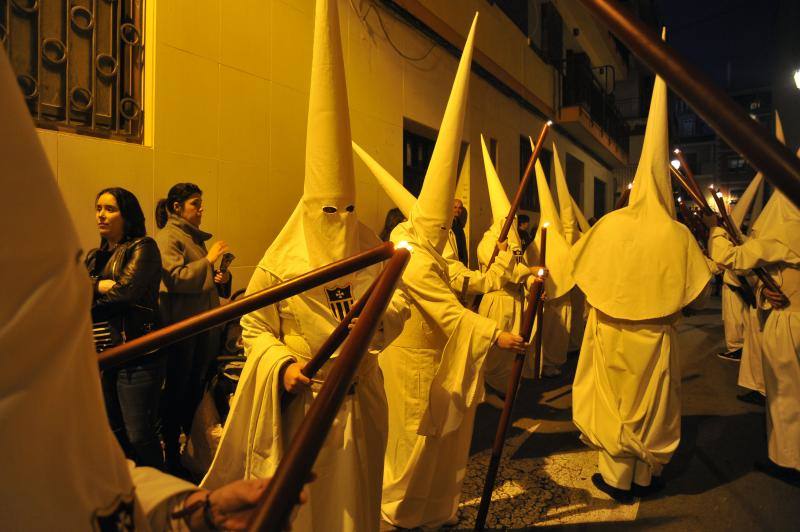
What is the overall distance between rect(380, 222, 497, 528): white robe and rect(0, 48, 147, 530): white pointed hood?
2.39m

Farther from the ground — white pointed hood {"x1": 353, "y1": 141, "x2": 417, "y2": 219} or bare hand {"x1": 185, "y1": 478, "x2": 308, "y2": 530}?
white pointed hood {"x1": 353, "y1": 141, "x2": 417, "y2": 219}

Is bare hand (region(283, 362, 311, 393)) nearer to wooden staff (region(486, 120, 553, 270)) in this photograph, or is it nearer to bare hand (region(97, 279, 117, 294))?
bare hand (region(97, 279, 117, 294))

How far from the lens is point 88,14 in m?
3.62

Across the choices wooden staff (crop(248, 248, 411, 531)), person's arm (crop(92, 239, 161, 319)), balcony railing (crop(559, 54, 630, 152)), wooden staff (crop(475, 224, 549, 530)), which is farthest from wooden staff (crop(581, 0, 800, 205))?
balcony railing (crop(559, 54, 630, 152))

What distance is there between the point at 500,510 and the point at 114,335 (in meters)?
2.66

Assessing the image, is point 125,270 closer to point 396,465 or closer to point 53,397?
point 396,465

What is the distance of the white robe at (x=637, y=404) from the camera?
3.59 meters

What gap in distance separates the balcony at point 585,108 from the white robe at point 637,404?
12.0 meters

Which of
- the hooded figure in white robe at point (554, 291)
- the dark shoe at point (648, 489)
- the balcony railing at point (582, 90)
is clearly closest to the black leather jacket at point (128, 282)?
the dark shoe at point (648, 489)

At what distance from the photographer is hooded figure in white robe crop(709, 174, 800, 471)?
3922 mm

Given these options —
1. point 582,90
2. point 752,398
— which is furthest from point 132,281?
point 582,90

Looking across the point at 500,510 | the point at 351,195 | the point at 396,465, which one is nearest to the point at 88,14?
the point at 351,195

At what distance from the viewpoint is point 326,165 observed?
2.33 m

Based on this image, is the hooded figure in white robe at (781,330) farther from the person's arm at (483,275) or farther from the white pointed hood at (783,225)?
the person's arm at (483,275)
